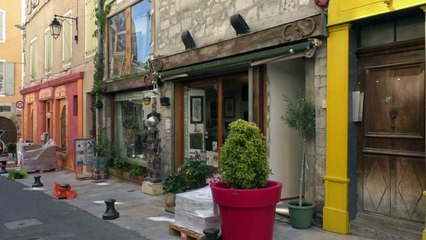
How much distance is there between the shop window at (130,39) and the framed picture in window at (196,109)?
212 cm

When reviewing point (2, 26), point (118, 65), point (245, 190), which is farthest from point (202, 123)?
point (2, 26)

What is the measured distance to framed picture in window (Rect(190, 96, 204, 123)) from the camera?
30.0 feet

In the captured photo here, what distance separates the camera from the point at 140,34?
11.1 m

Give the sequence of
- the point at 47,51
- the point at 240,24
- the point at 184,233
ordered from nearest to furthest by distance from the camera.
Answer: the point at 184,233
the point at 240,24
the point at 47,51

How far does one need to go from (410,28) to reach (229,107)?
3747mm

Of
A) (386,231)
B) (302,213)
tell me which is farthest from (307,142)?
(386,231)

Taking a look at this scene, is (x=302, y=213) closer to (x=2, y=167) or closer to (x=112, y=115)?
(x=112, y=115)

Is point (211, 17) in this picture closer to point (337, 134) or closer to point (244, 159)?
point (337, 134)

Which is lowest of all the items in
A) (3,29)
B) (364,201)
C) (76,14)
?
(364,201)

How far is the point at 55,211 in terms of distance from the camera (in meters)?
7.98

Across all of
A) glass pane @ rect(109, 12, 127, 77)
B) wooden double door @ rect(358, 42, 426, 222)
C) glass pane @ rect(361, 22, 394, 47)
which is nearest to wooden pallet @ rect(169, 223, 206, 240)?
wooden double door @ rect(358, 42, 426, 222)

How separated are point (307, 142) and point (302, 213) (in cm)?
102

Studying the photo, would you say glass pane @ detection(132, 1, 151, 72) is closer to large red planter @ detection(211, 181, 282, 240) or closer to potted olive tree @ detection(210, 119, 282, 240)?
potted olive tree @ detection(210, 119, 282, 240)

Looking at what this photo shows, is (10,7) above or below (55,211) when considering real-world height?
above
